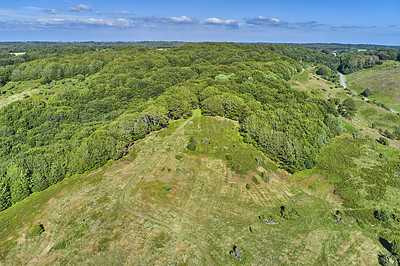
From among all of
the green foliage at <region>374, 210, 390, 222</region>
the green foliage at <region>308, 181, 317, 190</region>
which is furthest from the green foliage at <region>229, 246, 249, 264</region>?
the green foliage at <region>374, 210, 390, 222</region>

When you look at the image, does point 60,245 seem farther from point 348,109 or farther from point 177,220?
point 348,109

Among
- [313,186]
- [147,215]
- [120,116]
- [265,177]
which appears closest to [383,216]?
[313,186]

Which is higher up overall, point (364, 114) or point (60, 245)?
point (364, 114)

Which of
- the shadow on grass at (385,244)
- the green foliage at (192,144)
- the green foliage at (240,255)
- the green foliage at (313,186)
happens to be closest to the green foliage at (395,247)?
the shadow on grass at (385,244)

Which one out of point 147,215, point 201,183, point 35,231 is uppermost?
point 201,183

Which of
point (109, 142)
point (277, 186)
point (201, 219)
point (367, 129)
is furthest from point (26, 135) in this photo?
point (367, 129)

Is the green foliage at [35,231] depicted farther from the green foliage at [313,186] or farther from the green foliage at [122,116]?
the green foliage at [313,186]
